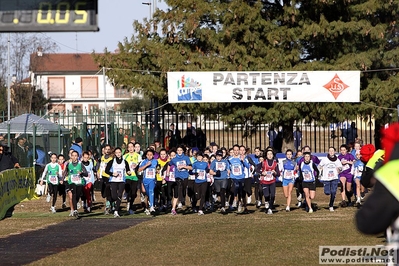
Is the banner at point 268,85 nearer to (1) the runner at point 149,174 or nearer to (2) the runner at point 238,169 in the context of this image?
(2) the runner at point 238,169

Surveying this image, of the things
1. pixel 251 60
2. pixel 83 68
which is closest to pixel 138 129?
pixel 251 60

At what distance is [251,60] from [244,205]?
1122 centimetres

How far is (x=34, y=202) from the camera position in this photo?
98.3 feet

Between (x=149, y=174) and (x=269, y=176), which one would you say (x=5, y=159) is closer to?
(x=149, y=174)

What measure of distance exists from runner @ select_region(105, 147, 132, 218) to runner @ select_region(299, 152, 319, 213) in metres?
4.81

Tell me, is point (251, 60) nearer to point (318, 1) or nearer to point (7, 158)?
point (318, 1)

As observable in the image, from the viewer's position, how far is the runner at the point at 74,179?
24312 millimetres

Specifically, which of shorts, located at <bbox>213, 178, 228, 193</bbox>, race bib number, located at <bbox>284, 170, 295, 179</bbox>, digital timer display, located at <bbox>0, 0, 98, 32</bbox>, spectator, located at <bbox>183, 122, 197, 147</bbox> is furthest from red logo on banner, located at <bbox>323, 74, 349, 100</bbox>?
digital timer display, located at <bbox>0, 0, 98, 32</bbox>

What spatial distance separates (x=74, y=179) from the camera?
24391 mm

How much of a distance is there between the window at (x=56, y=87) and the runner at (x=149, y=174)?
230 ft

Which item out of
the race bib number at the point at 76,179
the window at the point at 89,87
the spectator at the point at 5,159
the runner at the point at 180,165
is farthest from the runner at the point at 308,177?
the window at the point at 89,87

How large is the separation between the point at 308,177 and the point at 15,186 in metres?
9.24

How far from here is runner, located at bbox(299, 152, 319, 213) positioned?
2491 cm

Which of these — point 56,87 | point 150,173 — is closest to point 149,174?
point 150,173
